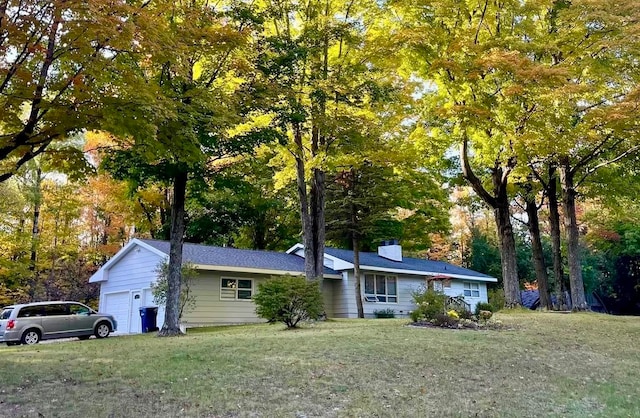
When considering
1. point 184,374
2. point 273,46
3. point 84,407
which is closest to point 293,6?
point 273,46

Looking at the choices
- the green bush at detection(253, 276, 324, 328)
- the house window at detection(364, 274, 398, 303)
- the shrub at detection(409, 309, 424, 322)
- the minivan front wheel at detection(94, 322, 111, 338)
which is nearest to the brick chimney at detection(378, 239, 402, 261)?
the house window at detection(364, 274, 398, 303)

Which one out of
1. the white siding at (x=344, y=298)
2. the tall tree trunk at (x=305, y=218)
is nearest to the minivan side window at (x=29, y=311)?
the tall tree trunk at (x=305, y=218)

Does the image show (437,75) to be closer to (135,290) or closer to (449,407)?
(449,407)

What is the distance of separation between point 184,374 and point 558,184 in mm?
20452

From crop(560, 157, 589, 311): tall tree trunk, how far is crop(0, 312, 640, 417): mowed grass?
799 cm

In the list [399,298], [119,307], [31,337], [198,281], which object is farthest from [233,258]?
[399,298]

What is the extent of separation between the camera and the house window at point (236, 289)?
20.5 m

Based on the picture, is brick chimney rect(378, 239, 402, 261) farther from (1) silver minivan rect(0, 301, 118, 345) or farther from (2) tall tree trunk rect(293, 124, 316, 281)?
(1) silver minivan rect(0, 301, 118, 345)

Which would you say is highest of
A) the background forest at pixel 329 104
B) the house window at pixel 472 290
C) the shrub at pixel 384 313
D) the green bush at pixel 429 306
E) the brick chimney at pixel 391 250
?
the background forest at pixel 329 104

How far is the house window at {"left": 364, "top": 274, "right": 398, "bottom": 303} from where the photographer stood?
25484 millimetres

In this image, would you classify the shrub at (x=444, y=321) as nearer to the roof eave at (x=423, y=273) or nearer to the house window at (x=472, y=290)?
the roof eave at (x=423, y=273)

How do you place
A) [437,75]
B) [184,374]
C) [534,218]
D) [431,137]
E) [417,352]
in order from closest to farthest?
[184,374]
[417,352]
[437,75]
[431,137]
[534,218]

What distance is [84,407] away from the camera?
5.08 meters

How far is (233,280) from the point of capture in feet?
68.5
